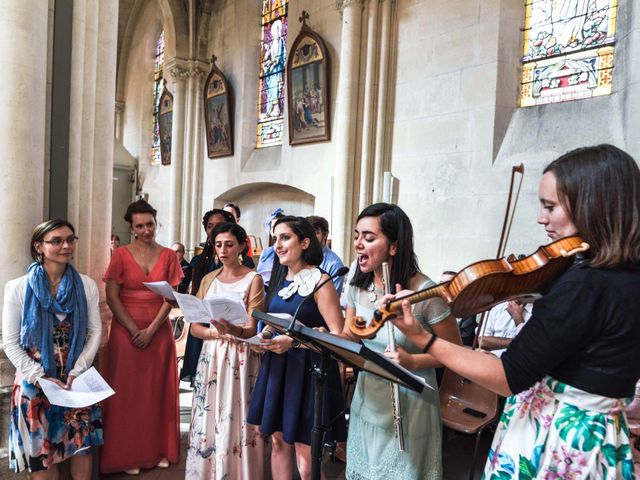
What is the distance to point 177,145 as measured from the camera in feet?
37.3

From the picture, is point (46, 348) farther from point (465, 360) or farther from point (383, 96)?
point (383, 96)

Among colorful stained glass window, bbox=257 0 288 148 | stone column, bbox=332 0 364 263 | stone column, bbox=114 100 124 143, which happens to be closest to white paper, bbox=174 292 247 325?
stone column, bbox=332 0 364 263

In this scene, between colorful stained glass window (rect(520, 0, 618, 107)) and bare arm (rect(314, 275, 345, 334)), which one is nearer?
bare arm (rect(314, 275, 345, 334))

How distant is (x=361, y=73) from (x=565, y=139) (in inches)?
120

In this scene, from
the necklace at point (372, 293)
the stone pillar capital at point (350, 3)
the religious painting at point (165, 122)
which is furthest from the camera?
the religious painting at point (165, 122)

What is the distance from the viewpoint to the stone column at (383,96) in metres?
6.84

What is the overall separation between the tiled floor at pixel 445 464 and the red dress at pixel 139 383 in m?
0.07

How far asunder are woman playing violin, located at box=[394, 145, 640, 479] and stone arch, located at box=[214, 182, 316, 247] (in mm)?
7639

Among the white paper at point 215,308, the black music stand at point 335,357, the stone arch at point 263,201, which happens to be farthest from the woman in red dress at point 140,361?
the stone arch at point 263,201

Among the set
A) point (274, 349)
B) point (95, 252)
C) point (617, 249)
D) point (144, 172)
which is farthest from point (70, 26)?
point (144, 172)

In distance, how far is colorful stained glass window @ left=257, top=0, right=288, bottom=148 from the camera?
957 cm

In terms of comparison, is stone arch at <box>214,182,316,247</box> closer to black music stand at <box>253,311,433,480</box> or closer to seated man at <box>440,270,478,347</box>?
seated man at <box>440,270,478,347</box>

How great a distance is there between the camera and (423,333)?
1275 millimetres

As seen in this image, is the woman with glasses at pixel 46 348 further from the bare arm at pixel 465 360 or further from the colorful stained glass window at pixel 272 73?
the colorful stained glass window at pixel 272 73
